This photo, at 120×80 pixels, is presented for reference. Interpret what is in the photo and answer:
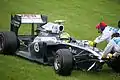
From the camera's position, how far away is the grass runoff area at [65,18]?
32.9 feet

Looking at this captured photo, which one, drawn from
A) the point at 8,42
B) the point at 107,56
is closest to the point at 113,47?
the point at 107,56

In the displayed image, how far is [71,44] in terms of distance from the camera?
10.5m

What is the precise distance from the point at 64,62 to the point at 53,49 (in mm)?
1226

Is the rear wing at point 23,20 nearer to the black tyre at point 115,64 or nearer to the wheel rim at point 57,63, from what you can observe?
the wheel rim at point 57,63

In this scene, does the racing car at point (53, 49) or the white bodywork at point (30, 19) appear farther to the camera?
the white bodywork at point (30, 19)

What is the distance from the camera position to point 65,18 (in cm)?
1869

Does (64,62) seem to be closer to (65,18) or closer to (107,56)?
(107,56)

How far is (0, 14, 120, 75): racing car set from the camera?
9.83 metres

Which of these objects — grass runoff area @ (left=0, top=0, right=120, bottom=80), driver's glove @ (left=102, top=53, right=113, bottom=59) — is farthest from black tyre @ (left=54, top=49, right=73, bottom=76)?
driver's glove @ (left=102, top=53, right=113, bottom=59)

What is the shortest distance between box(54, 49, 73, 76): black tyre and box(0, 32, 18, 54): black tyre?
172 centimetres

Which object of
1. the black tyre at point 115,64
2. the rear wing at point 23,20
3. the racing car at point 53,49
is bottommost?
the black tyre at point 115,64

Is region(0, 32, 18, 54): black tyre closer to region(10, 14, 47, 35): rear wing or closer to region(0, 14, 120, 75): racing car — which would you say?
region(0, 14, 120, 75): racing car

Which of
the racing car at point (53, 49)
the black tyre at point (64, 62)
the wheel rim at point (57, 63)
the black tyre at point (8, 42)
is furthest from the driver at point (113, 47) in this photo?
the black tyre at point (8, 42)

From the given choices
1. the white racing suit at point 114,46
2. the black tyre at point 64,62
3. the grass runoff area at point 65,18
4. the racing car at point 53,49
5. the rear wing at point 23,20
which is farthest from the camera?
the rear wing at point 23,20
